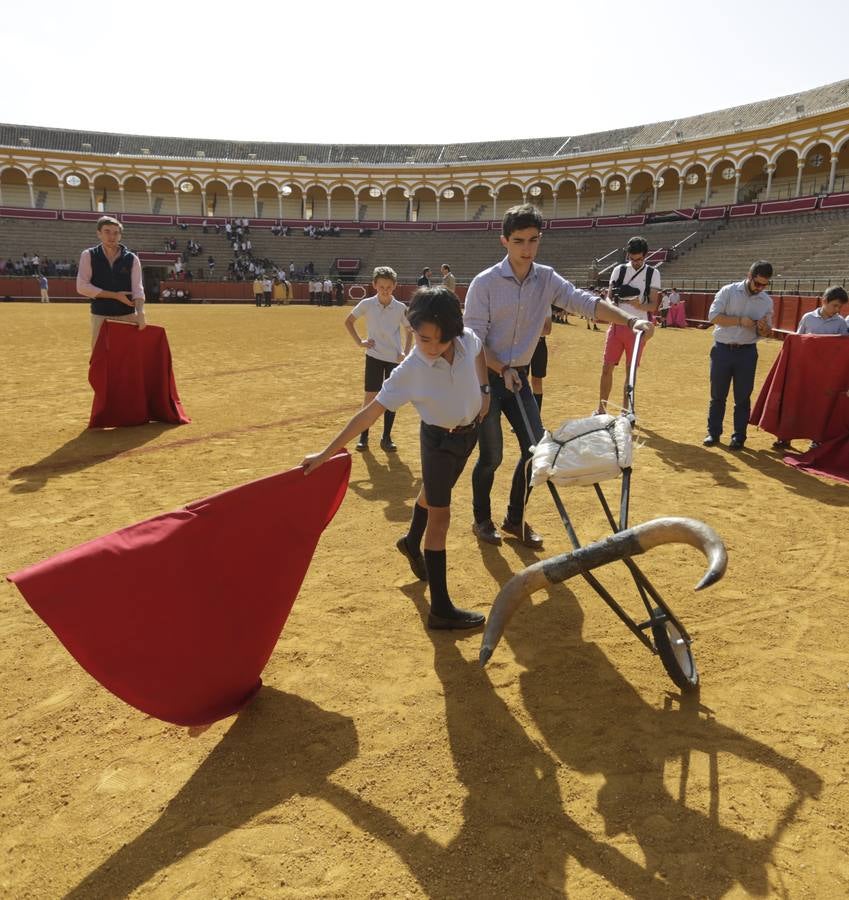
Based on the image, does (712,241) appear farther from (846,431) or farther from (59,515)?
(59,515)

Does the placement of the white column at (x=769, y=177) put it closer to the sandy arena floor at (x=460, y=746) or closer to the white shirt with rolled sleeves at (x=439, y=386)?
the sandy arena floor at (x=460, y=746)

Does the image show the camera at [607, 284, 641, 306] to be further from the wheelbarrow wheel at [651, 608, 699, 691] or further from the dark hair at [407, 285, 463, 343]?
the wheelbarrow wheel at [651, 608, 699, 691]

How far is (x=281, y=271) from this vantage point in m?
39.8

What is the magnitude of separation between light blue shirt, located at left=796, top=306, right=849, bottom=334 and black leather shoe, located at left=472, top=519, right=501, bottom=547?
4.13 m

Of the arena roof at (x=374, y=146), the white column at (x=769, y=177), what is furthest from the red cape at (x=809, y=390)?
the arena roof at (x=374, y=146)

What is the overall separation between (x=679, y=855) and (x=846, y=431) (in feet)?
16.8

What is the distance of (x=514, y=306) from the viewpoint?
346 cm

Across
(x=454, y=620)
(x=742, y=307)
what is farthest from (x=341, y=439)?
(x=742, y=307)

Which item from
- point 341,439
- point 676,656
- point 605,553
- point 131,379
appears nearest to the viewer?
point 605,553

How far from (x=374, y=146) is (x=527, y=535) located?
5490 cm

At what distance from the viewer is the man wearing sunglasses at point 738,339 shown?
19.2 ft

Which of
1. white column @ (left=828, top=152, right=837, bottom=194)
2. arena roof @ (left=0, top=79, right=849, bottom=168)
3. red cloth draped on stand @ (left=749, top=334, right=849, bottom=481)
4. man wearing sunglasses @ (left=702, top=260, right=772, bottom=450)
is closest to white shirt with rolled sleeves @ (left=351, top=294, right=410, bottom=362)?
man wearing sunglasses @ (left=702, top=260, right=772, bottom=450)

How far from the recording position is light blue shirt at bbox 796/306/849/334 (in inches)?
241

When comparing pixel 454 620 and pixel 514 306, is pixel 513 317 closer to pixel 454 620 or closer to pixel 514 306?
pixel 514 306
